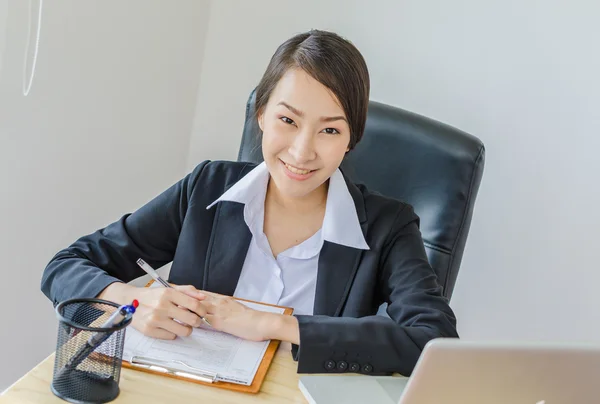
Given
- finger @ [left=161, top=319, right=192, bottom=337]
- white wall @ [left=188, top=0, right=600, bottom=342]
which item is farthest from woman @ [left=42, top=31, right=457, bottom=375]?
white wall @ [left=188, top=0, right=600, bottom=342]

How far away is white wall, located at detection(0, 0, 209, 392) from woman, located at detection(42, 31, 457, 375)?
52cm

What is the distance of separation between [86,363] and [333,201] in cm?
69

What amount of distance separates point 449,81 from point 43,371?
1513 mm

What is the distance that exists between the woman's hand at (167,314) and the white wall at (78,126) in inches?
32.4

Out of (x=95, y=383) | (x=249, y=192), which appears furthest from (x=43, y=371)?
(x=249, y=192)

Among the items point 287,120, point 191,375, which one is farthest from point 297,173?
point 191,375

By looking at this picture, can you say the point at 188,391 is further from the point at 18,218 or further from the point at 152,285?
the point at 18,218

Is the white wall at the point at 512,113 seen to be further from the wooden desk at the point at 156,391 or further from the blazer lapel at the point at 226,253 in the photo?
the wooden desk at the point at 156,391

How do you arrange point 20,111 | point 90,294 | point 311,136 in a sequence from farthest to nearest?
point 20,111 < point 311,136 < point 90,294

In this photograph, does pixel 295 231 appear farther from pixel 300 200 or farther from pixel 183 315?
pixel 183 315

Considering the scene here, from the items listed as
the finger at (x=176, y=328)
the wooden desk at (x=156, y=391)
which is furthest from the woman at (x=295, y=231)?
the wooden desk at (x=156, y=391)

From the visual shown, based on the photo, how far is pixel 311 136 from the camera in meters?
1.36

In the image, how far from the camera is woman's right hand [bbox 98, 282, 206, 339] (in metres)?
1.12

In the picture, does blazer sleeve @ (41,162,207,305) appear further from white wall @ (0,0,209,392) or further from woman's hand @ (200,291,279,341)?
white wall @ (0,0,209,392)
